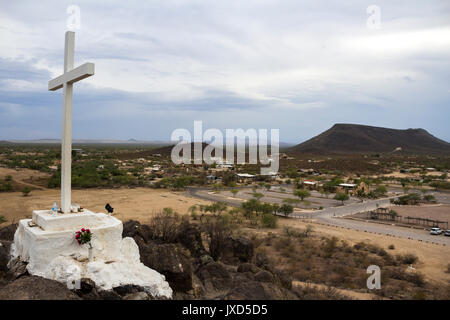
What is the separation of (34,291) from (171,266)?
3465mm

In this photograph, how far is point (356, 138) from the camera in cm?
17988

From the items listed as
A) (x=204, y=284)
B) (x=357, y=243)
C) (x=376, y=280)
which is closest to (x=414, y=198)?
(x=357, y=243)

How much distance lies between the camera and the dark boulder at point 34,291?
17.9ft

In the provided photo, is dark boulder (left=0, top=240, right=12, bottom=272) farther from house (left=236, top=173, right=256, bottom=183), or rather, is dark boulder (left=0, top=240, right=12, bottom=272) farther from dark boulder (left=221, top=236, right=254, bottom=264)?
house (left=236, top=173, right=256, bottom=183)

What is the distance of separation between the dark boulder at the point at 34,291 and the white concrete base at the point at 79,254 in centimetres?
83

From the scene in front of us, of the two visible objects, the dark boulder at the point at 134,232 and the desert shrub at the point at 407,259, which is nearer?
the dark boulder at the point at 134,232

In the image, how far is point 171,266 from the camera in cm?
858

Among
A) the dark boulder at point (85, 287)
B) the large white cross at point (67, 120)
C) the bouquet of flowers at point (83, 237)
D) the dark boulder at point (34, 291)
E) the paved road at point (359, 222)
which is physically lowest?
the paved road at point (359, 222)

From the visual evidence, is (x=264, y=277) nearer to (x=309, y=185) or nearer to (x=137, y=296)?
(x=137, y=296)

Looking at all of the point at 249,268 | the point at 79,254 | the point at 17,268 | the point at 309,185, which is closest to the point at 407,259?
the point at 249,268

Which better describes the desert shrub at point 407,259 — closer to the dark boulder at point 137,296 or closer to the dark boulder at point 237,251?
the dark boulder at point 237,251

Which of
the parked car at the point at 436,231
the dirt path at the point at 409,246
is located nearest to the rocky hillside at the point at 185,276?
the dirt path at the point at 409,246
